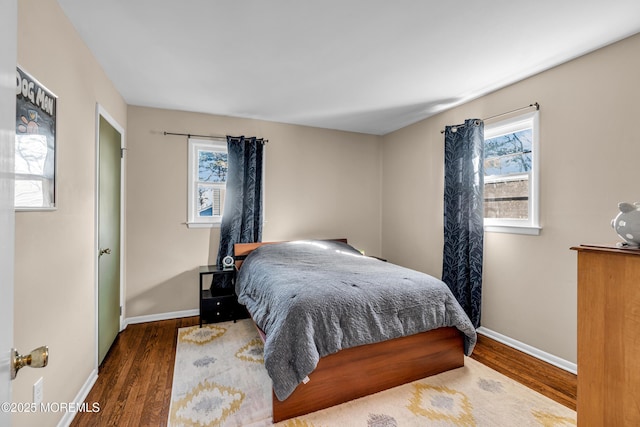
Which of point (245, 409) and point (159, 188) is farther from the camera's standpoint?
point (159, 188)

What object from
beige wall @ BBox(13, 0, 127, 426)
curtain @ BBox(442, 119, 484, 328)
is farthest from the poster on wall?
curtain @ BBox(442, 119, 484, 328)

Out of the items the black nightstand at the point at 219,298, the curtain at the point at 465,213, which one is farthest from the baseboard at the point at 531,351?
the black nightstand at the point at 219,298

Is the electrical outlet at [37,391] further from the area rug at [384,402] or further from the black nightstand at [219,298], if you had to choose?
the black nightstand at [219,298]

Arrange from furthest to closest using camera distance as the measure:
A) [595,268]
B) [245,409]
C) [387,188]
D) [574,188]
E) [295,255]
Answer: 1. [387,188]
2. [295,255]
3. [574,188]
4. [245,409]
5. [595,268]

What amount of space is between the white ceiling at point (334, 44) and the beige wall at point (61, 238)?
0.29 m

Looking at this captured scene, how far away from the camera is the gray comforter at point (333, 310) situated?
183cm

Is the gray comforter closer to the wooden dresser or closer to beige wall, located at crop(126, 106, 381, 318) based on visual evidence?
the wooden dresser

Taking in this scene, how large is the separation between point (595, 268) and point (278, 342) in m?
1.67

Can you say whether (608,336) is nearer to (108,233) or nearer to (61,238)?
(61,238)

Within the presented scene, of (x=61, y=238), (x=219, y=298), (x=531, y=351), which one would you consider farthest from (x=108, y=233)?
(x=531, y=351)

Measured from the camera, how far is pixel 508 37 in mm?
2043

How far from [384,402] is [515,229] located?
1.93 metres

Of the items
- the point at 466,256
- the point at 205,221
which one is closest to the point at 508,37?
the point at 466,256

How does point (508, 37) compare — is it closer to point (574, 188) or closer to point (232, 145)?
point (574, 188)
